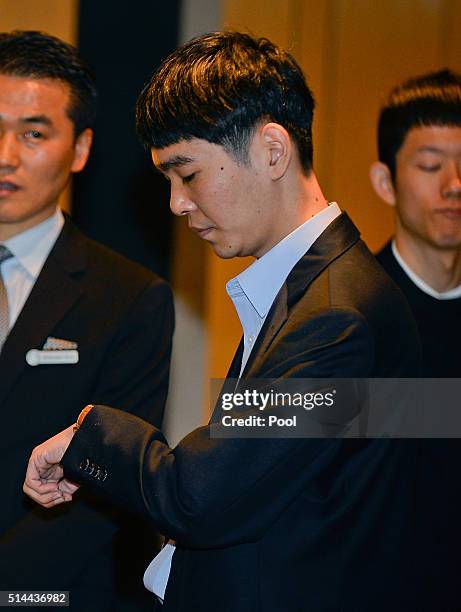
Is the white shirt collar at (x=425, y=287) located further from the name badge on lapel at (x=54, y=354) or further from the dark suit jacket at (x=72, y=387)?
the name badge on lapel at (x=54, y=354)

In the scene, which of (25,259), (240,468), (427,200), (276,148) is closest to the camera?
(240,468)

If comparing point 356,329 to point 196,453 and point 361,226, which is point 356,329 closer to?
point 196,453

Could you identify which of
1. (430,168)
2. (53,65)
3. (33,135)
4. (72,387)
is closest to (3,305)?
(72,387)

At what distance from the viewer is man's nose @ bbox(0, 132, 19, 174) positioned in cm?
184

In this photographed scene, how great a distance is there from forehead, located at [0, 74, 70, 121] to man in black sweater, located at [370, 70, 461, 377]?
2.34 feet

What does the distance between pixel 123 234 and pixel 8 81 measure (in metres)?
0.67

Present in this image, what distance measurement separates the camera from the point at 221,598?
4.08 ft

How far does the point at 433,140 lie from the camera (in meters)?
2.10

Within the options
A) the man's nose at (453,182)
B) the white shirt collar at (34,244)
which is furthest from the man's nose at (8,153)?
the man's nose at (453,182)

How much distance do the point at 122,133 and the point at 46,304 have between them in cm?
82

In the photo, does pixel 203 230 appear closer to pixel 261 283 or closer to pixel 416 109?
pixel 261 283

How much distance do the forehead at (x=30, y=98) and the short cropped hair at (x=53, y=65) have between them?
0.01 m

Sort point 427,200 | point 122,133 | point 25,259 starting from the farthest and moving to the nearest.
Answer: point 122,133, point 427,200, point 25,259

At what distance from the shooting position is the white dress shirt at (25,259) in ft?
5.94
